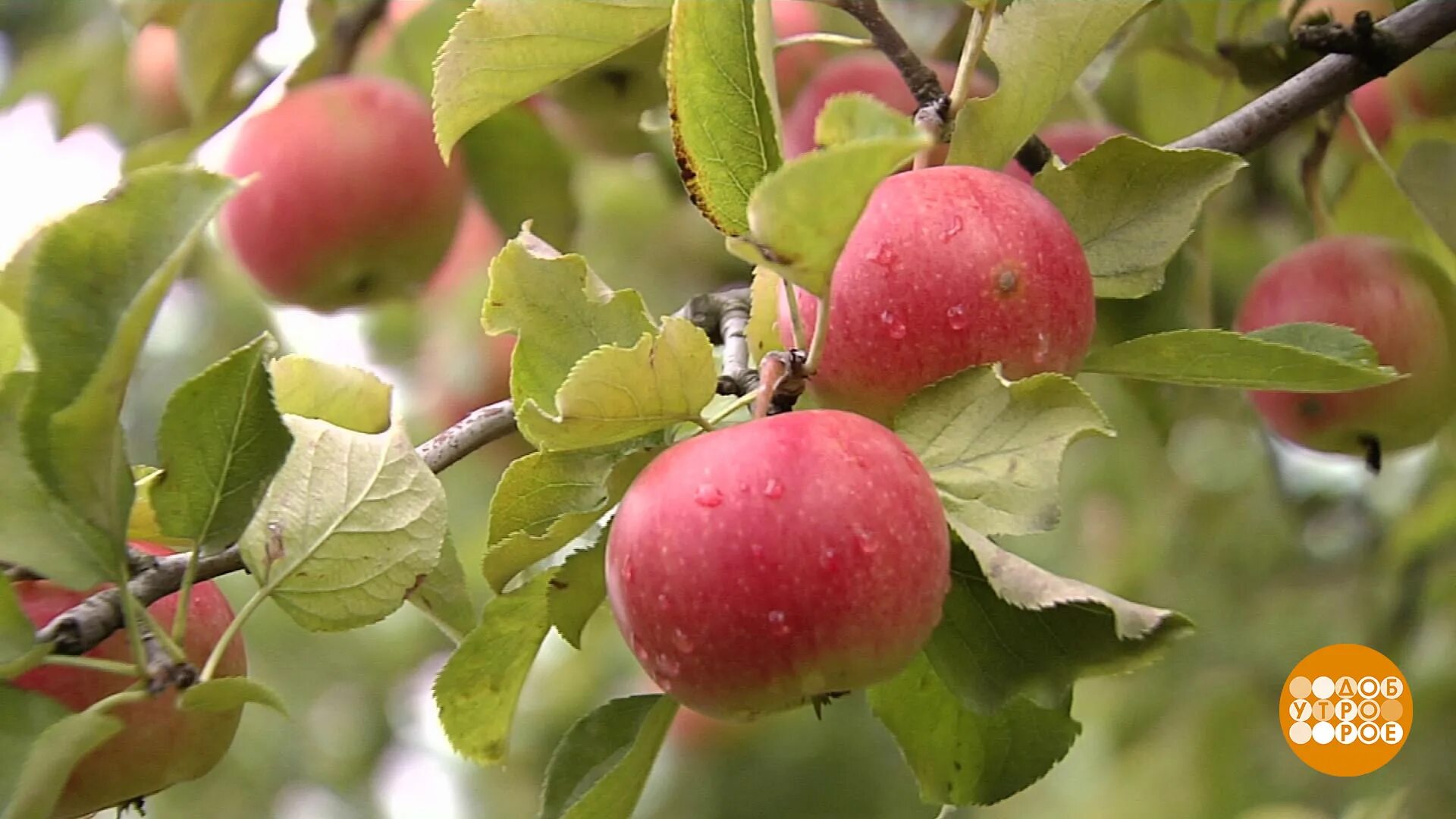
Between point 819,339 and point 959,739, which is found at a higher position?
point 819,339

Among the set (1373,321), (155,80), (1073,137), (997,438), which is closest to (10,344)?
(997,438)

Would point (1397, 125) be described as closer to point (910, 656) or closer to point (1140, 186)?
point (1140, 186)

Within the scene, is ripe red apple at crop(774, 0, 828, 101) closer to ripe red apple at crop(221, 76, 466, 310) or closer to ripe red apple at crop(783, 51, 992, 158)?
ripe red apple at crop(783, 51, 992, 158)

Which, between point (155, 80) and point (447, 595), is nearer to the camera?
point (447, 595)

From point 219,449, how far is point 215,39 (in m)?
0.74

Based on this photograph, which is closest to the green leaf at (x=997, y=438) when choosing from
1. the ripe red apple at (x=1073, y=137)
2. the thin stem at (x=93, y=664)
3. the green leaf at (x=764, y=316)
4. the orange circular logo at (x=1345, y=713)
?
the green leaf at (x=764, y=316)

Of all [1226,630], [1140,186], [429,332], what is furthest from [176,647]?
[1226,630]

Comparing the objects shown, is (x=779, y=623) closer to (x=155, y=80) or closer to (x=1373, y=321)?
(x=1373, y=321)

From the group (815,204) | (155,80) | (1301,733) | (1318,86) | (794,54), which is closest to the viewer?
(815,204)

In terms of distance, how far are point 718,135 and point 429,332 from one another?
1.24 m

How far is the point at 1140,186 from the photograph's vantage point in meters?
0.70

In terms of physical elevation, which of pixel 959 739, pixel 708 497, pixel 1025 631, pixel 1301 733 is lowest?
pixel 1301 733

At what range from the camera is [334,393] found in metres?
0.76

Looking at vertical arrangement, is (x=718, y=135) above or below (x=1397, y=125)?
above
